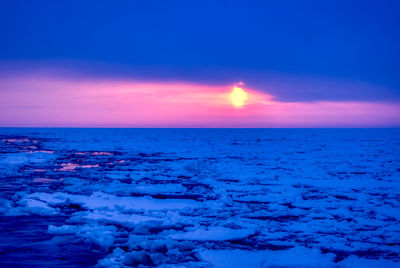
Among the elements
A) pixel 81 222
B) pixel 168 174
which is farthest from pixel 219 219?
pixel 168 174

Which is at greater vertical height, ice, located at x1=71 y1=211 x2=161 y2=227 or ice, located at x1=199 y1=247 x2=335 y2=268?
ice, located at x1=199 y1=247 x2=335 y2=268

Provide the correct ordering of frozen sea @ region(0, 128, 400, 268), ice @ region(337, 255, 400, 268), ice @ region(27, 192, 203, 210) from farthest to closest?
1. ice @ region(27, 192, 203, 210)
2. frozen sea @ region(0, 128, 400, 268)
3. ice @ region(337, 255, 400, 268)

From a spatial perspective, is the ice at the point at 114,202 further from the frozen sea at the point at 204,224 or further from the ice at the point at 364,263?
the ice at the point at 364,263

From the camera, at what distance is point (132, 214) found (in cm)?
667

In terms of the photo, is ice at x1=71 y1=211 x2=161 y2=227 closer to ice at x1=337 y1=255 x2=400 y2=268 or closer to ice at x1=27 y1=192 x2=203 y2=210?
ice at x1=27 y1=192 x2=203 y2=210

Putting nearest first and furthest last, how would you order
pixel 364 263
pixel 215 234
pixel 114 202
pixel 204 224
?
1. pixel 364 263
2. pixel 215 234
3. pixel 204 224
4. pixel 114 202

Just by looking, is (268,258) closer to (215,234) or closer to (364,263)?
(364,263)

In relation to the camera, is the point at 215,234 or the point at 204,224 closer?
the point at 215,234

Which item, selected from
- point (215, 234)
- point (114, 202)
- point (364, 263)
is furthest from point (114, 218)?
point (364, 263)

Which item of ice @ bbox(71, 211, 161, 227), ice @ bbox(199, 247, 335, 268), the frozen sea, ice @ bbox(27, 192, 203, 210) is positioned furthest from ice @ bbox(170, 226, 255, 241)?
ice @ bbox(27, 192, 203, 210)

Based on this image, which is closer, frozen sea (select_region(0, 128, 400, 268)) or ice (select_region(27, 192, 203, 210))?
frozen sea (select_region(0, 128, 400, 268))

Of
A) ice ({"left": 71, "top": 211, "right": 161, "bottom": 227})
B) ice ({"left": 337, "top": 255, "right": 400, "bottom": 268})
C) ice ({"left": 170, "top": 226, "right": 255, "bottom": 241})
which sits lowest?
ice ({"left": 71, "top": 211, "right": 161, "bottom": 227})

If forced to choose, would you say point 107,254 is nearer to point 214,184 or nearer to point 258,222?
point 258,222

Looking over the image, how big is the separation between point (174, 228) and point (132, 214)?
3.66ft
